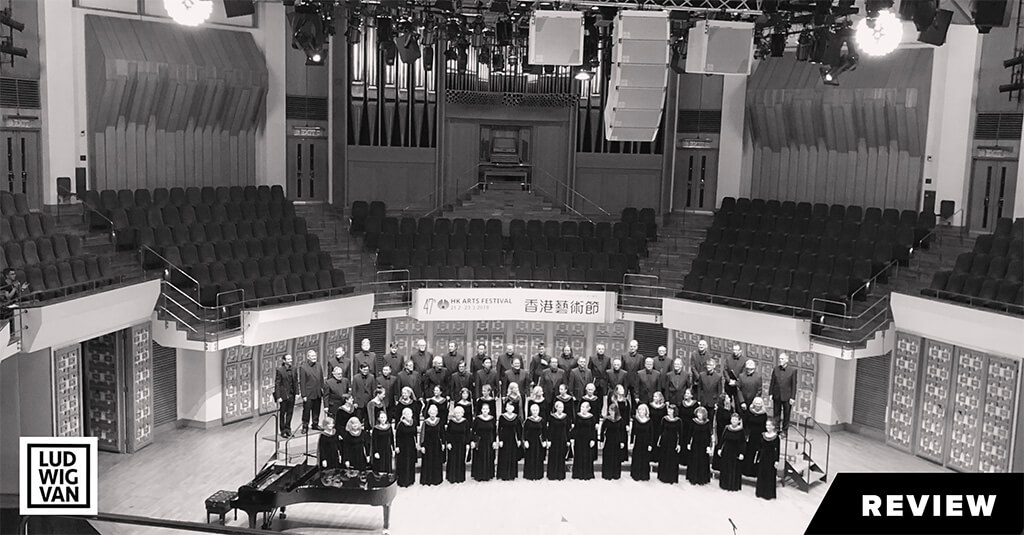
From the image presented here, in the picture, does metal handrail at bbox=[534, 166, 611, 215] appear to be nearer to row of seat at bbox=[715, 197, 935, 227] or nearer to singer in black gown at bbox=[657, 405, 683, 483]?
row of seat at bbox=[715, 197, 935, 227]

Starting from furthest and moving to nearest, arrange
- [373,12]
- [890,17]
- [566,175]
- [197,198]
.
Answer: [566,175] < [197,198] < [373,12] < [890,17]

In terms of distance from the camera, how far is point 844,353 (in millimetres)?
14742

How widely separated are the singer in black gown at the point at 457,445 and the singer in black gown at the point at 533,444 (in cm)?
87

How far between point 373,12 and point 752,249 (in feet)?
26.5

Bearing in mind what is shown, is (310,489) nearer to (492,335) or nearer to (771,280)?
(492,335)

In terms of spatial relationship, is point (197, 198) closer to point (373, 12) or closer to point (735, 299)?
point (373, 12)

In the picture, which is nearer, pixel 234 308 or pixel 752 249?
pixel 234 308

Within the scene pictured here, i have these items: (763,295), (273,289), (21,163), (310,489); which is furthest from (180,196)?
(763,295)

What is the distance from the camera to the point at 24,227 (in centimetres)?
1318

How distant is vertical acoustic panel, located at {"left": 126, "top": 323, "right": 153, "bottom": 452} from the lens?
14.3m

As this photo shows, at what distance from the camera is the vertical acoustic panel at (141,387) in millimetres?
14344

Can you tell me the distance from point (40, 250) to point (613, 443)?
28.2 ft

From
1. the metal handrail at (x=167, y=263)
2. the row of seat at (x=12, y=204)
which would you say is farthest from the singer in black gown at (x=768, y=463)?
the row of seat at (x=12, y=204)

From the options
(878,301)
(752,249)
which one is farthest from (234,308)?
(878,301)
